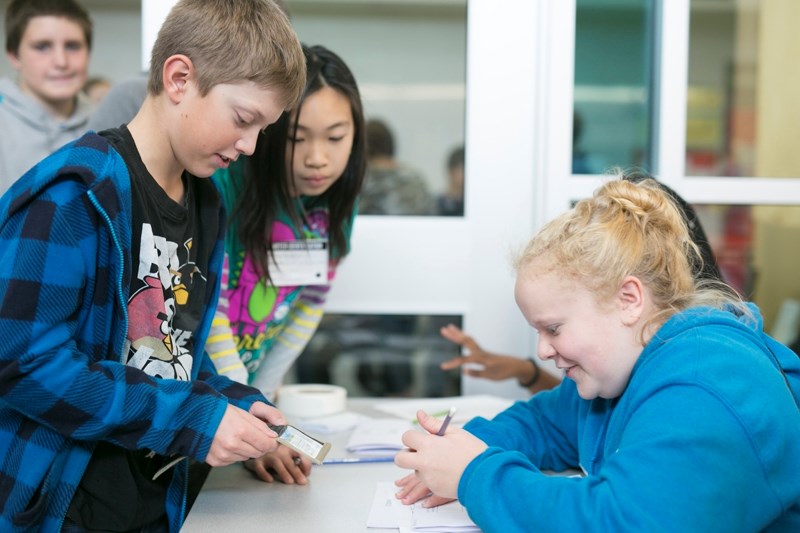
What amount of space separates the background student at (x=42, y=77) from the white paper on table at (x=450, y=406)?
138 cm

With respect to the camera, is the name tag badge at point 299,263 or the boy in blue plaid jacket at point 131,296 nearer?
the boy in blue plaid jacket at point 131,296

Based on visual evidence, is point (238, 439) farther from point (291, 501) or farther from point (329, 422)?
point (329, 422)

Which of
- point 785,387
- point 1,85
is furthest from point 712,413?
point 1,85

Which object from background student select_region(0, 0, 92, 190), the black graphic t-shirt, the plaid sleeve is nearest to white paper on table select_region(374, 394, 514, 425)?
the black graphic t-shirt

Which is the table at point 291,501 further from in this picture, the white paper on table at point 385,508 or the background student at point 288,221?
the background student at point 288,221

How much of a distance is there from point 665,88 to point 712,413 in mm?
1308

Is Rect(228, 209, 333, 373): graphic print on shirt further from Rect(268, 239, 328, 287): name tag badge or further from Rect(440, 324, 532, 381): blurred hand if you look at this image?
Rect(440, 324, 532, 381): blurred hand

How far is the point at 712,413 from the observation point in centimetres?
98

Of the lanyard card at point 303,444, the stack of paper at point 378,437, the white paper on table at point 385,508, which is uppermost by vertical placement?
the lanyard card at point 303,444

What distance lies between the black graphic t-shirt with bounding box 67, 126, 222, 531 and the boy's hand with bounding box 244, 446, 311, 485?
6.1 inches

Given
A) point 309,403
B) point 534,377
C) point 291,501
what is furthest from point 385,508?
point 534,377


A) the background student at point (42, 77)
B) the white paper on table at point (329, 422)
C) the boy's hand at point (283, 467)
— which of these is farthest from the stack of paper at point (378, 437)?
the background student at point (42, 77)

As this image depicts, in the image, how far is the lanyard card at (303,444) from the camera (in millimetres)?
1228

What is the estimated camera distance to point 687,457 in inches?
37.7
